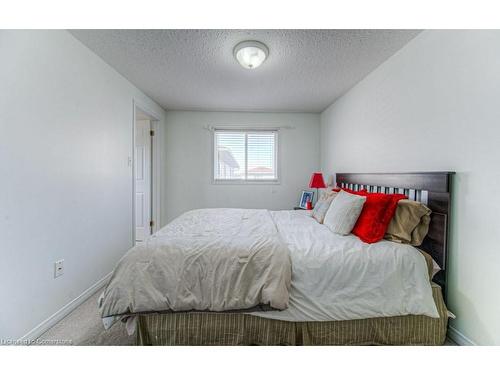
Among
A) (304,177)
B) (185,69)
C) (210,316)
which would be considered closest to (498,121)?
(210,316)

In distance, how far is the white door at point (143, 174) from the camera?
382cm

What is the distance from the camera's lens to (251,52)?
196 cm

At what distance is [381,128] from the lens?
234 cm

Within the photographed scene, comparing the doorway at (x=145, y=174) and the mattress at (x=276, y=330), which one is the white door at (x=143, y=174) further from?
the mattress at (x=276, y=330)

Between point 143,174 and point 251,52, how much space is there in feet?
9.30

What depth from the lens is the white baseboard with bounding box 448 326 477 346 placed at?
1407 millimetres

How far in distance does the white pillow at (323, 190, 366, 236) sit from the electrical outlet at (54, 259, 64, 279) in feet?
7.43

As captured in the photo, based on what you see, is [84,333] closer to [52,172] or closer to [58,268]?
[58,268]

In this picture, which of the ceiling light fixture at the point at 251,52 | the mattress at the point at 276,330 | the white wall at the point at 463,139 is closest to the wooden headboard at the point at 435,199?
the white wall at the point at 463,139

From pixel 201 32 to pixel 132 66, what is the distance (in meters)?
1.06

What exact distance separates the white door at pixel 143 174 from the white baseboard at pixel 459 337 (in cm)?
390

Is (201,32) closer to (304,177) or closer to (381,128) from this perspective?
(381,128)

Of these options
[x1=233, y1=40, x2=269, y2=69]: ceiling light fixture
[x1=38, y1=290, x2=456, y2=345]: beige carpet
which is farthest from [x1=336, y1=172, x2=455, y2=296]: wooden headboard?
[x1=233, y1=40, x2=269, y2=69]: ceiling light fixture

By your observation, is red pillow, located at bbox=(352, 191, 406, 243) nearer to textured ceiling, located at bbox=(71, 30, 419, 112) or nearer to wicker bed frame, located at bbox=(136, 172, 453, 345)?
wicker bed frame, located at bbox=(136, 172, 453, 345)
